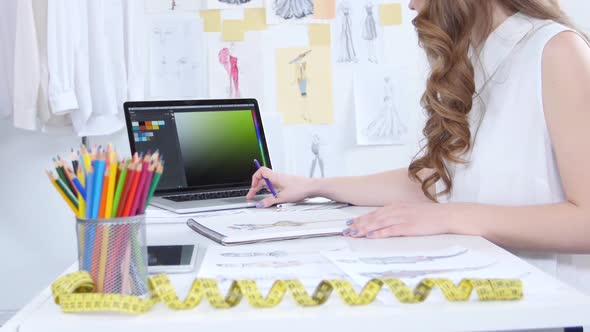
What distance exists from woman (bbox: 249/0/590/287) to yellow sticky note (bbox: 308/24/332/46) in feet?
3.62

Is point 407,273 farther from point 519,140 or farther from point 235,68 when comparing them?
point 235,68

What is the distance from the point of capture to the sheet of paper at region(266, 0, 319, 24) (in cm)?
229

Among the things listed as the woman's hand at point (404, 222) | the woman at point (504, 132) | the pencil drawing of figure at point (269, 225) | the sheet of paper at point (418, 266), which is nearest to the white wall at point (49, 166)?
the woman at point (504, 132)

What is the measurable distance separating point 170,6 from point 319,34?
0.50 m

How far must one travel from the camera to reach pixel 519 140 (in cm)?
107

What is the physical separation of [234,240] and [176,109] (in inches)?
32.8

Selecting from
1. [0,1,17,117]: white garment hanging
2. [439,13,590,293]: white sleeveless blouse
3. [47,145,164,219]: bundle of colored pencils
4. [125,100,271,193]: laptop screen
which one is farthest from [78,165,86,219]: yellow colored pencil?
[0,1,17,117]: white garment hanging

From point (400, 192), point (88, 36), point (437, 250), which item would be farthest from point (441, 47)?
point (88, 36)

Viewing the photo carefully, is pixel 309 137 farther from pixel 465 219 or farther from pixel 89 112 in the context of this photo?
pixel 465 219

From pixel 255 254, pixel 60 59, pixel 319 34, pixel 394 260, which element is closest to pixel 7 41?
pixel 60 59

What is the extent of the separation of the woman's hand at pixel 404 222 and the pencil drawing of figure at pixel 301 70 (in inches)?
55.5

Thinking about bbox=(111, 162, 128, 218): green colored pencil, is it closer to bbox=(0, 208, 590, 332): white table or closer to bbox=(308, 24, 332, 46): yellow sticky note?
bbox=(0, 208, 590, 332): white table

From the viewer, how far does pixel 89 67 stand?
212cm

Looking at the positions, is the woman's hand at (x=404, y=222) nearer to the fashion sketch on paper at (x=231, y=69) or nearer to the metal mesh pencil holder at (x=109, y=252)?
the metal mesh pencil holder at (x=109, y=252)
